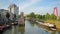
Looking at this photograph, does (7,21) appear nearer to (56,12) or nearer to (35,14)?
(35,14)

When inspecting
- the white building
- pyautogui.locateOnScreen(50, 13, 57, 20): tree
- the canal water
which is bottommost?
A: the canal water

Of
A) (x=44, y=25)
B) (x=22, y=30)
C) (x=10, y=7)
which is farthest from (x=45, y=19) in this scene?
(x=10, y=7)

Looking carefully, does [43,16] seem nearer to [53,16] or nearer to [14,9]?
[53,16]

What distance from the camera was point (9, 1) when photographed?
131 inches

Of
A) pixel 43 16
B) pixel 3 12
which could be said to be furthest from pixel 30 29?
pixel 3 12

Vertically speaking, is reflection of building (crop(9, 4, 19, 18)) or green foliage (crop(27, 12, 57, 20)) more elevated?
reflection of building (crop(9, 4, 19, 18))

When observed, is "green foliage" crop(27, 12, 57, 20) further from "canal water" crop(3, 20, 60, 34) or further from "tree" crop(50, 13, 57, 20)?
"canal water" crop(3, 20, 60, 34)

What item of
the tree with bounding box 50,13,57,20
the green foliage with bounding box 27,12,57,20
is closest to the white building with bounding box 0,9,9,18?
the green foliage with bounding box 27,12,57,20

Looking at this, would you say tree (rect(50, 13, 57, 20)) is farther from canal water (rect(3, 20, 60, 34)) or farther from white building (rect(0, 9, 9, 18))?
white building (rect(0, 9, 9, 18))

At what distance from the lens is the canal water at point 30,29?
3289 millimetres

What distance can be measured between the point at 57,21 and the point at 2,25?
1.27m

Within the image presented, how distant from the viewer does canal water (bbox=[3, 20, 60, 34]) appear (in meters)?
3.29

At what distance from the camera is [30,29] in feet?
11.0

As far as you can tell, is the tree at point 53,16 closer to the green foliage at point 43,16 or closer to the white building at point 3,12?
the green foliage at point 43,16
